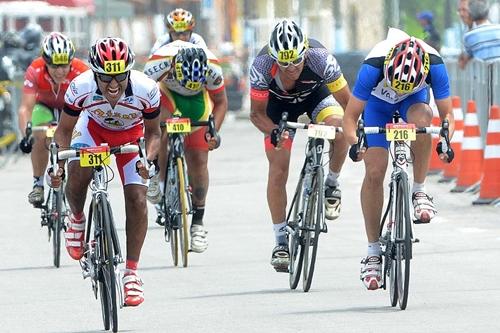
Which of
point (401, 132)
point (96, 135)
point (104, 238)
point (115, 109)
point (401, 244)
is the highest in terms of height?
point (115, 109)

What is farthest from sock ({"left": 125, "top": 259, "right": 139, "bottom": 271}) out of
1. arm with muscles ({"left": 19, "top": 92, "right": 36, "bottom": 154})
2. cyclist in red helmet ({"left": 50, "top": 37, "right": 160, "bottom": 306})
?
arm with muscles ({"left": 19, "top": 92, "right": 36, "bottom": 154})

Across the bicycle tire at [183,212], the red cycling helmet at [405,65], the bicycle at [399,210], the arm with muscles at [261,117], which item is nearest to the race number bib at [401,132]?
the bicycle at [399,210]

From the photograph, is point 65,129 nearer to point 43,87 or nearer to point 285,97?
point 285,97

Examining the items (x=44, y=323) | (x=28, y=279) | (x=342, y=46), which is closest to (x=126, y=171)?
(x=44, y=323)

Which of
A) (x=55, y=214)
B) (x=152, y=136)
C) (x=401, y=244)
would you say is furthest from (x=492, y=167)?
(x=152, y=136)

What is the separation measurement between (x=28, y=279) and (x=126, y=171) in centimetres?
282

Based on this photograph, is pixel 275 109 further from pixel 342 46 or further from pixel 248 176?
pixel 342 46

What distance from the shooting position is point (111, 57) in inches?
433

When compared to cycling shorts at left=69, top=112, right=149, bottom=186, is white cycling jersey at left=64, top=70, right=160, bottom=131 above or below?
above

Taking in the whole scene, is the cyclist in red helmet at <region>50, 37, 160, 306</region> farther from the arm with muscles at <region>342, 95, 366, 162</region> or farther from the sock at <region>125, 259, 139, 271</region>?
the arm with muscles at <region>342, 95, 366, 162</region>

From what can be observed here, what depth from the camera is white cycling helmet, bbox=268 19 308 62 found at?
1260 centimetres

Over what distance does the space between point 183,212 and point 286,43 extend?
9.25 ft

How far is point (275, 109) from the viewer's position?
1373cm

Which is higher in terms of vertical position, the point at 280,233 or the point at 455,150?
the point at 280,233
